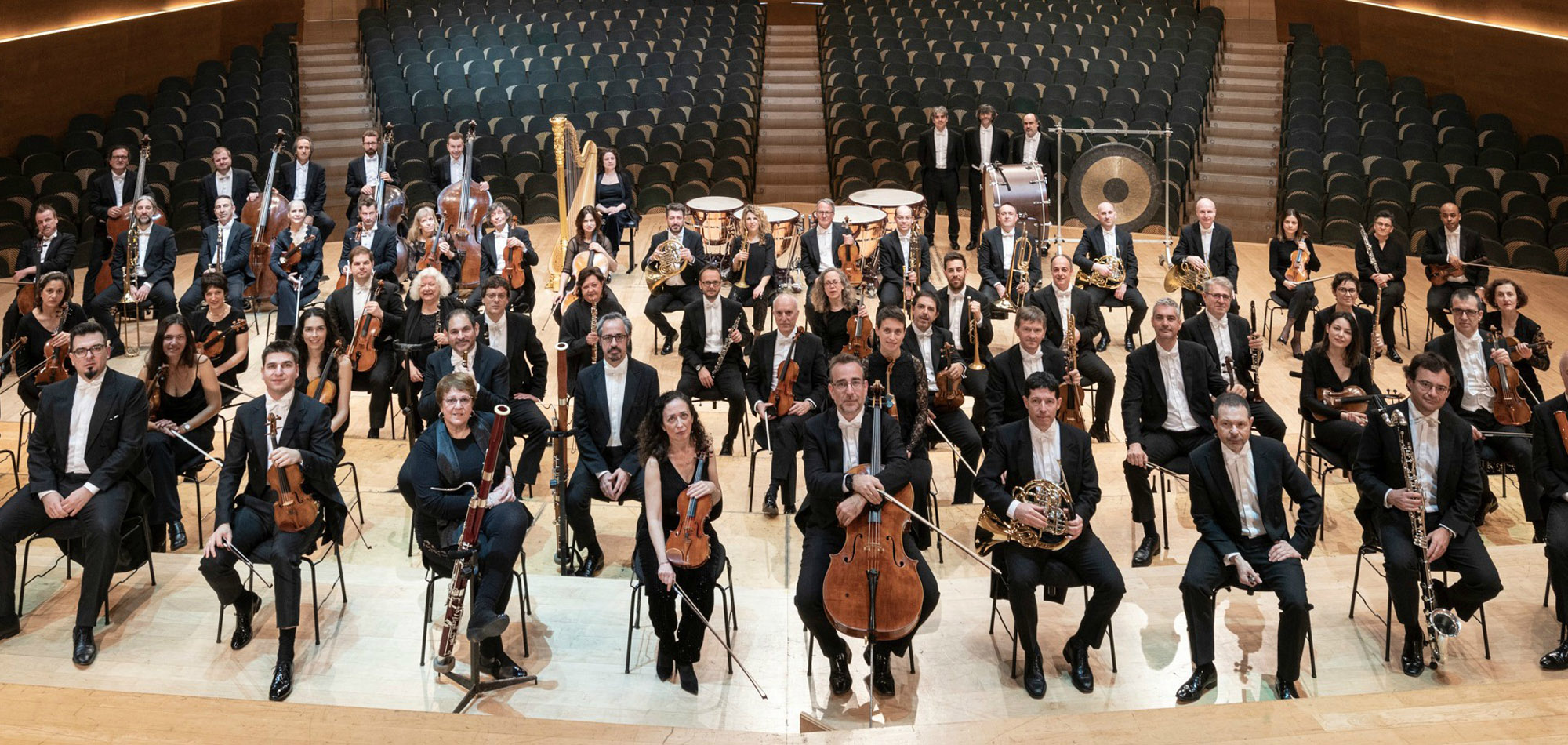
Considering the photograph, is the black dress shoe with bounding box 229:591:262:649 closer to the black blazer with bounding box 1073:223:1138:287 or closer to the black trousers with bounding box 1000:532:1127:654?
the black trousers with bounding box 1000:532:1127:654

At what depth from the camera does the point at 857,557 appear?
12.8 feet

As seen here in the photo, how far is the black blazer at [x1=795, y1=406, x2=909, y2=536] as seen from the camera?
4.22 metres

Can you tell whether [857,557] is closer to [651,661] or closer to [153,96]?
[651,661]

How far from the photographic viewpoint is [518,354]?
5.92 m

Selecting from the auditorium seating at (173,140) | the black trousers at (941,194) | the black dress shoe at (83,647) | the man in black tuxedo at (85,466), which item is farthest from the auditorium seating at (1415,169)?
the auditorium seating at (173,140)

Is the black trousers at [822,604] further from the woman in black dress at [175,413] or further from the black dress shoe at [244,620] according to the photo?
the woman in black dress at [175,413]

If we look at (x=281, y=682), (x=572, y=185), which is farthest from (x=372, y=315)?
(x=572, y=185)

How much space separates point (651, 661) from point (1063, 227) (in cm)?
763

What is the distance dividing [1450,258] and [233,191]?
789 centimetres

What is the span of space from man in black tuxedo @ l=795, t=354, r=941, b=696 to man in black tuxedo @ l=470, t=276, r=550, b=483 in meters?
1.65

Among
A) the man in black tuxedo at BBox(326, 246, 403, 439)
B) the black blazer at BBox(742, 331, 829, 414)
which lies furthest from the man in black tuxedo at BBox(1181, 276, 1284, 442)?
the man in black tuxedo at BBox(326, 246, 403, 439)

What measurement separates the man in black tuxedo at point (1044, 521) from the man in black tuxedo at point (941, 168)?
5579 millimetres

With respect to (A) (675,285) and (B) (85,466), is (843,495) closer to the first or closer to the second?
(B) (85,466)

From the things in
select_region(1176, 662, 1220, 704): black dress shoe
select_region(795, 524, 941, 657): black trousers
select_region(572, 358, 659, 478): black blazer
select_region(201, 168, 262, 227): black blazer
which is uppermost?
select_region(201, 168, 262, 227): black blazer
